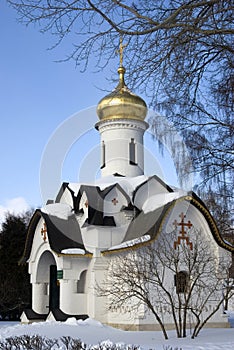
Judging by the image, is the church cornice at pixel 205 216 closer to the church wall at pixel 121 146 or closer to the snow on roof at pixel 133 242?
the snow on roof at pixel 133 242

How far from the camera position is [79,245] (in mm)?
14109

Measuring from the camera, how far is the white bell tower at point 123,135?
16172 millimetres

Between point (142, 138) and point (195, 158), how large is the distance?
984 centimetres

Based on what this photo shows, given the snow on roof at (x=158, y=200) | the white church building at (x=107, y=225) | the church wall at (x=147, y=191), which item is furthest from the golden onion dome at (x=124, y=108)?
the snow on roof at (x=158, y=200)

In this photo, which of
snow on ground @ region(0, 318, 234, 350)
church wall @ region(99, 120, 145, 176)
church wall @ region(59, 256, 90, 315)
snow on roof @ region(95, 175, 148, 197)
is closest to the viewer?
snow on ground @ region(0, 318, 234, 350)

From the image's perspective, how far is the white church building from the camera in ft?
43.8

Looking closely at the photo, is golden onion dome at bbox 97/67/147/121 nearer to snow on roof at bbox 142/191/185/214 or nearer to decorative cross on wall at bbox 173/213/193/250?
snow on roof at bbox 142/191/185/214

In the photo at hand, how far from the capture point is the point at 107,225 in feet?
46.2

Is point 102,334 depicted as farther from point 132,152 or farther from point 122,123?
point 122,123

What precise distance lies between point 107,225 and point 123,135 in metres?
3.58

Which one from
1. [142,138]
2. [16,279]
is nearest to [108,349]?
[142,138]

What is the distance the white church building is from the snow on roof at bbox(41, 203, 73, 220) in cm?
3

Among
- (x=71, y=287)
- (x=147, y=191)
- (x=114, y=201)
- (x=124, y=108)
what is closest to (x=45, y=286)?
(x=71, y=287)

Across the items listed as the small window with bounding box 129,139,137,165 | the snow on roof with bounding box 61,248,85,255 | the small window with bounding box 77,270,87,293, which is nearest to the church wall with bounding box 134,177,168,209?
the small window with bounding box 129,139,137,165
